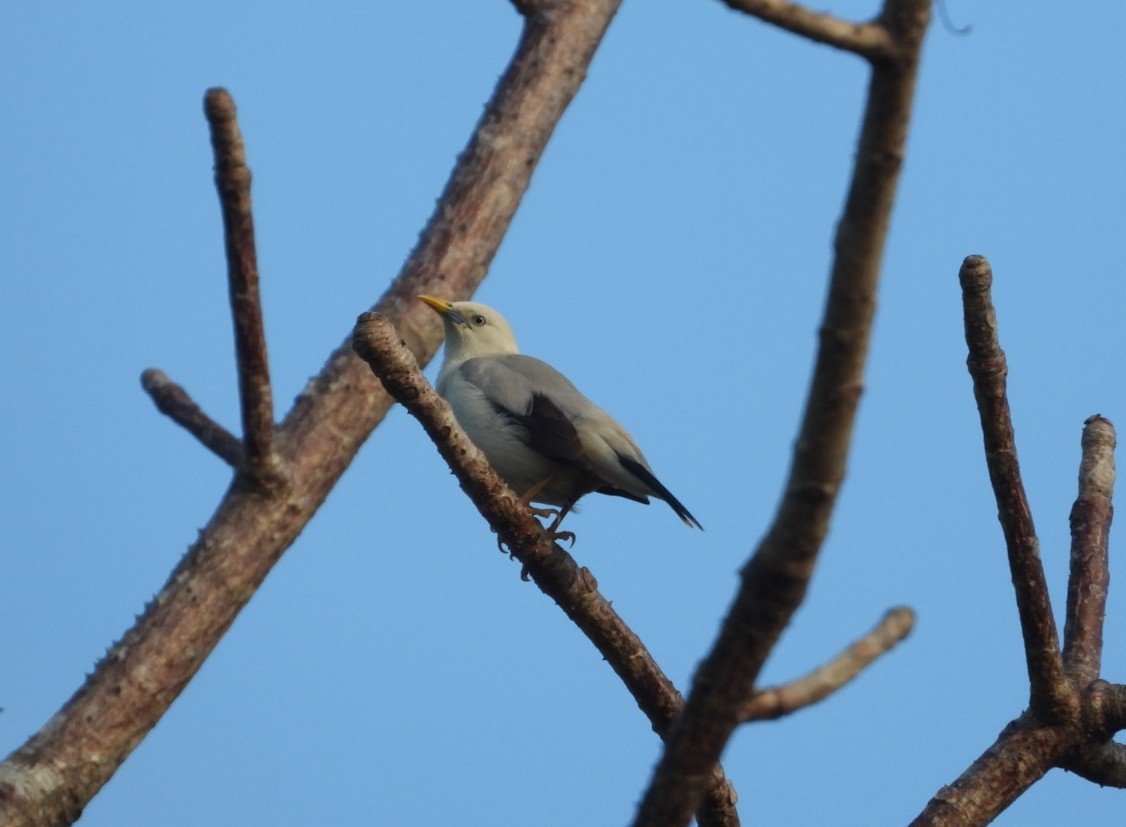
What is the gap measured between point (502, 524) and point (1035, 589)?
68.0 inches

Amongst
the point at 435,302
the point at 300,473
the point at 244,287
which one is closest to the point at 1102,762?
the point at 244,287

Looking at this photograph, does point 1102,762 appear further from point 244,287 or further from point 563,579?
point 244,287

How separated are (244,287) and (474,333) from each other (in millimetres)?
3020

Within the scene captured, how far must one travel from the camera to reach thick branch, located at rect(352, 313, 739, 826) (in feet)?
14.3

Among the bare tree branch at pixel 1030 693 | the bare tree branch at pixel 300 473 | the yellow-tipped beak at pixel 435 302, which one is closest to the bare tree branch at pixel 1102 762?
the bare tree branch at pixel 1030 693

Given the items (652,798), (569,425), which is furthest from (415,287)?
(652,798)

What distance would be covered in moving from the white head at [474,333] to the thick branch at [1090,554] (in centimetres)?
320

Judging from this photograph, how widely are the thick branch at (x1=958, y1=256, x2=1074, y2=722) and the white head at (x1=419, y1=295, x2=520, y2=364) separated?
336 centimetres

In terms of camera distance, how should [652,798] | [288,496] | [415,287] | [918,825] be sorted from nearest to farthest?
[652,798] < [918,825] < [288,496] < [415,287]

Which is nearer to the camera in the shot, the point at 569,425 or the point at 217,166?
the point at 217,166

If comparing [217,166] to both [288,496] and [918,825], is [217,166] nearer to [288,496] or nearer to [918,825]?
[288,496]

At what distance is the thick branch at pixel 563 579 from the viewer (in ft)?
14.3

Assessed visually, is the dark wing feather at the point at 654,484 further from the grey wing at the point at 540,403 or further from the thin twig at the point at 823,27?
the thin twig at the point at 823,27

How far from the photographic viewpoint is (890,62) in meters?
2.06
